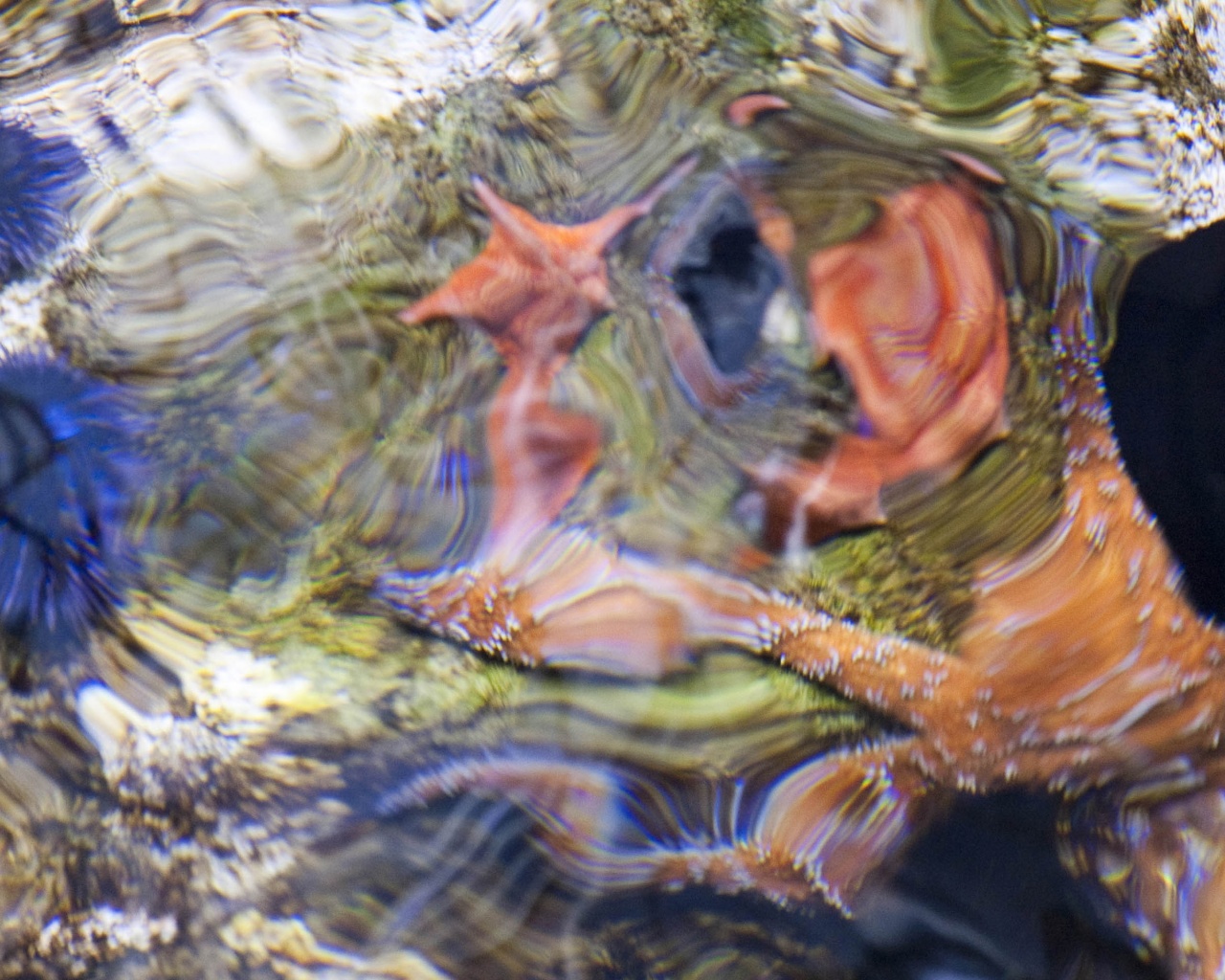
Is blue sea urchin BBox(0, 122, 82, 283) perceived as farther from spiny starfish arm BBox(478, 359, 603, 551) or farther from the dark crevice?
the dark crevice

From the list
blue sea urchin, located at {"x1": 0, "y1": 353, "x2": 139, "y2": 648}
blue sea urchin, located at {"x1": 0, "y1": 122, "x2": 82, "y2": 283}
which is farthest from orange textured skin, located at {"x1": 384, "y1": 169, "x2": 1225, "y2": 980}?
blue sea urchin, located at {"x1": 0, "y1": 122, "x2": 82, "y2": 283}

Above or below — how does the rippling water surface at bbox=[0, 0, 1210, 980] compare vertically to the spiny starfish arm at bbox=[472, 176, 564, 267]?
below

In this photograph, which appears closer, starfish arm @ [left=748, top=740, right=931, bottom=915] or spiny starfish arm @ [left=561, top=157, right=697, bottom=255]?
starfish arm @ [left=748, top=740, right=931, bottom=915]

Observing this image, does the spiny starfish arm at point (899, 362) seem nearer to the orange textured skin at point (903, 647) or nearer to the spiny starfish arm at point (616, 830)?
the orange textured skin at point (903, 647)

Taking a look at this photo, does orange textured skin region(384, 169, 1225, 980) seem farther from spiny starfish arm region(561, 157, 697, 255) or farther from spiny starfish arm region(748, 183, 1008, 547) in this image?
spiny starfish arm region(561, 157, 697, 255)

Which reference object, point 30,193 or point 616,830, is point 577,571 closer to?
point 616,830

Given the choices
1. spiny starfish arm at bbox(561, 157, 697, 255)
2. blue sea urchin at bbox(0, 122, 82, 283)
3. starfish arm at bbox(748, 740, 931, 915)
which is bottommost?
starfish arm at bbox(748, 740, 931, 915)

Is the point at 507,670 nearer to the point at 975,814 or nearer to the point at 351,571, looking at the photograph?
the point at 351,571

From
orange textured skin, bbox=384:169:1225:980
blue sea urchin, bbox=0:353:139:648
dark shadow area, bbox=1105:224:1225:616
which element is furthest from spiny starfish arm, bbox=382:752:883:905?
dark shadow area, bbox=1105:224:1225:616

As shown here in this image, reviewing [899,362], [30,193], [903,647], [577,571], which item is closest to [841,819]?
[903,647]
